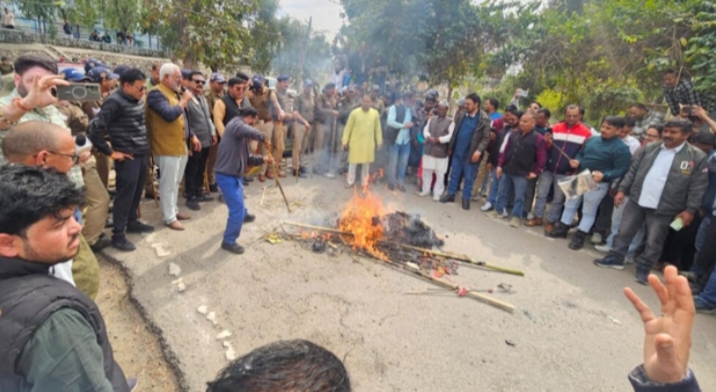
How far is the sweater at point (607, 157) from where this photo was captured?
5.91 m

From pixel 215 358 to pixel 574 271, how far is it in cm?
489

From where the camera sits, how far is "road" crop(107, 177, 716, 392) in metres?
3.29

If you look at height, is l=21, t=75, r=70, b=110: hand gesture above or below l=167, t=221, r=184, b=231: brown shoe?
above

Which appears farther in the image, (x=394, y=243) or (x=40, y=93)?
(x=394, y=243)

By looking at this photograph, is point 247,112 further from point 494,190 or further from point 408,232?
point 494,190

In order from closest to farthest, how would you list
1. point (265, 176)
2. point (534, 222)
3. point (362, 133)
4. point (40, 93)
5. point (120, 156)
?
1. point (40, 93)
2. point (120, 156)
3. point (534, 222)
4. point (362, 133)
5. point (265, 176)

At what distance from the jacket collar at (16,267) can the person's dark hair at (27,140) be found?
4.31ft

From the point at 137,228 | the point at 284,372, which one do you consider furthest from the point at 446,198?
the point at 284,372

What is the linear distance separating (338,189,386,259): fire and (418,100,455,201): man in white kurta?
2212 mm

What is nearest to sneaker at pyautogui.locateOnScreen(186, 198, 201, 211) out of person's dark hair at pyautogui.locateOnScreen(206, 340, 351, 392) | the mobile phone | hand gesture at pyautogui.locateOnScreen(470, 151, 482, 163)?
the mobile phone

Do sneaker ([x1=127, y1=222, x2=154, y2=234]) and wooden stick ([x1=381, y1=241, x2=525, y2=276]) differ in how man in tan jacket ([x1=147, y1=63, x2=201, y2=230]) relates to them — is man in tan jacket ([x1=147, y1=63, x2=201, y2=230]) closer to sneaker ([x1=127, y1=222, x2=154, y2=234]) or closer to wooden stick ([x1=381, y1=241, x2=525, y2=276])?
sneaker ([x1=127, y1=222, x2=154, y2=234])

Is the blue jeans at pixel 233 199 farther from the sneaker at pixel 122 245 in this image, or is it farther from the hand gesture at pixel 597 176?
the hand gesture at pixel 597 176

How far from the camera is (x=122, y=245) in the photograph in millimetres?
4715

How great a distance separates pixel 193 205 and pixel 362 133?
3753 mm
